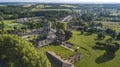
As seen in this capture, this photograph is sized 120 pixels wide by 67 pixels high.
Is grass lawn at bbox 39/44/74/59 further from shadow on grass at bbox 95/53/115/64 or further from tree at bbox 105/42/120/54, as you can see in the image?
tree at bbox 105/42/120/54

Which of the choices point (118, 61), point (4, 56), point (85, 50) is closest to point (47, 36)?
point (85, 50)

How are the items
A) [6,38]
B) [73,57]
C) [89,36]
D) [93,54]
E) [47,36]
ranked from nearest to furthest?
[6,38] < [73,57] < [93,54] < [47,36] < [89,36]

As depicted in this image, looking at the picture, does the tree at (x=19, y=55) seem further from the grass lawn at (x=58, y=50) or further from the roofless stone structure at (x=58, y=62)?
the grass lawn at (x=58, y=50)

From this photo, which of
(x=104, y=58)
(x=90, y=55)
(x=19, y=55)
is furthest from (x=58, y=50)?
(x=19, y=55)

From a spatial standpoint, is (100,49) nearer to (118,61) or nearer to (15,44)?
(118,61)

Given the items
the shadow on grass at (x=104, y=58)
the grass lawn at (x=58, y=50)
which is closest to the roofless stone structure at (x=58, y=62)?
the grass lawn at (x=58, y=50)

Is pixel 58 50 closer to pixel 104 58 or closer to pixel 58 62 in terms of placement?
pixel 104 58
